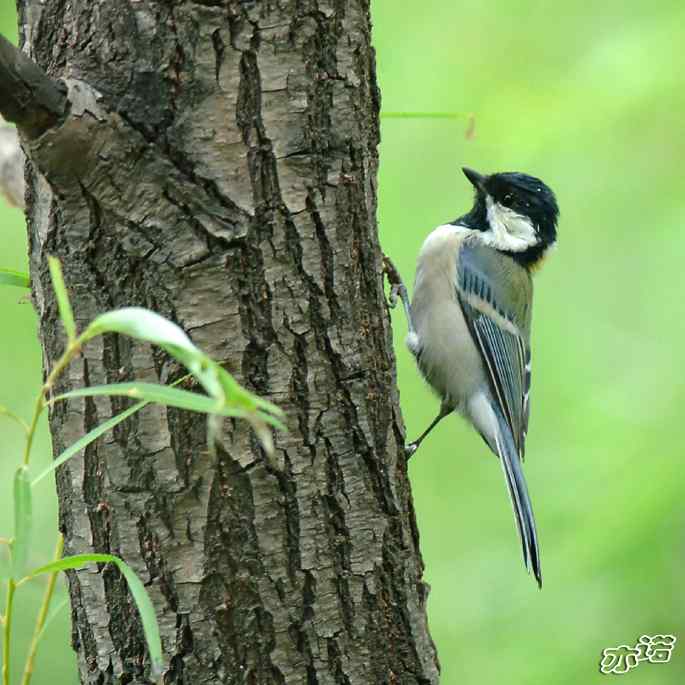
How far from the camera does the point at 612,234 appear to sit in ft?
15.6

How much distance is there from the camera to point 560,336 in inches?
191

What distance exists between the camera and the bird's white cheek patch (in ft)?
13.7

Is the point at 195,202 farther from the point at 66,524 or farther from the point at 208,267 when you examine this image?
the point at 66,524

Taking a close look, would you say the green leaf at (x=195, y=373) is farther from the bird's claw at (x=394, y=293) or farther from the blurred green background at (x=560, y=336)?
the bird's claw at (x=394, y=293)

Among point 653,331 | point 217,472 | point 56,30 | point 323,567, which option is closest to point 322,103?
point 56,30

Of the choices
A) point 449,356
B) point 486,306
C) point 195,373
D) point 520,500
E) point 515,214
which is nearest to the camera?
point 195,373

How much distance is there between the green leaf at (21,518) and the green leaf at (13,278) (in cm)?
61

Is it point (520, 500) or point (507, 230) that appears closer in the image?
point (520, 500)

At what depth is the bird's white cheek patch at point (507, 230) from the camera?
418 centimetres

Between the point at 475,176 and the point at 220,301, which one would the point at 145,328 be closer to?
the point at 220,301

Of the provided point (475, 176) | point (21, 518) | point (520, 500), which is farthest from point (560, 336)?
point (21, 518)

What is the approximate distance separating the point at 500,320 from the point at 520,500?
2.82 ft

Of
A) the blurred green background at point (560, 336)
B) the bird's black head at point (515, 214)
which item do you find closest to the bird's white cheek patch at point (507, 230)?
the bird's black head at point (515, 214)

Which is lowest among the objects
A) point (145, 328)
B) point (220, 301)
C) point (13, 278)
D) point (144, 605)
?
point (144, 605)
